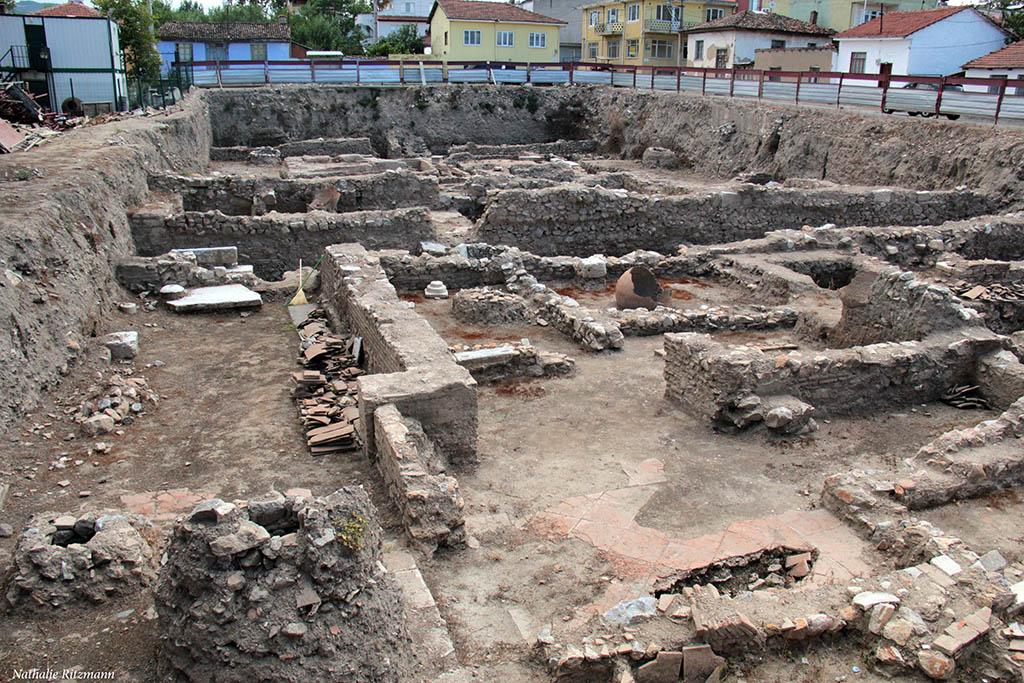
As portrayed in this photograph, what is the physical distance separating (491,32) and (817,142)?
26954mm

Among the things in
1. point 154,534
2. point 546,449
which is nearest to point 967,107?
point 546,449

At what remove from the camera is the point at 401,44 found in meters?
58.2

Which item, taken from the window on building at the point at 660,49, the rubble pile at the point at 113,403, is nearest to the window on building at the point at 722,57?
the window on building at the point at 660,49

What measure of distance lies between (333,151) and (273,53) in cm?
2426

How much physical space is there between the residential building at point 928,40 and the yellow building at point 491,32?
644 inches

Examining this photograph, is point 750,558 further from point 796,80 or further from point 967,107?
point 796,80

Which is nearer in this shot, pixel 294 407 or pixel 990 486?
pixel 990 486

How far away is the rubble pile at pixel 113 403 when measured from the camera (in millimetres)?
8055

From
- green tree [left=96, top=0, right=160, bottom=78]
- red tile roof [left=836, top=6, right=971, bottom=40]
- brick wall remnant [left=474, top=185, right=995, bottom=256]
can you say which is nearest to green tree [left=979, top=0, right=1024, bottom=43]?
red tile roof [left=836, top=6, right=971, bottom=40]

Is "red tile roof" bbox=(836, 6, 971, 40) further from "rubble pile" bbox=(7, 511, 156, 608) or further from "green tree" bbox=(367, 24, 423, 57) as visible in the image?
"rubble pile" bbox=(7, 511, 156, 608)

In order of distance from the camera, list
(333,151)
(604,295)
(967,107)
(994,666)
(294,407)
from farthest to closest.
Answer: (333,151) < (967,107) < (604,295) < (294,407) < (994,666)

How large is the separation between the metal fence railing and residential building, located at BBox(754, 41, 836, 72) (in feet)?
31.6

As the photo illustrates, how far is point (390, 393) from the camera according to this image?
283 inches

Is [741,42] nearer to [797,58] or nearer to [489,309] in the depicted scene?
[797,58]
